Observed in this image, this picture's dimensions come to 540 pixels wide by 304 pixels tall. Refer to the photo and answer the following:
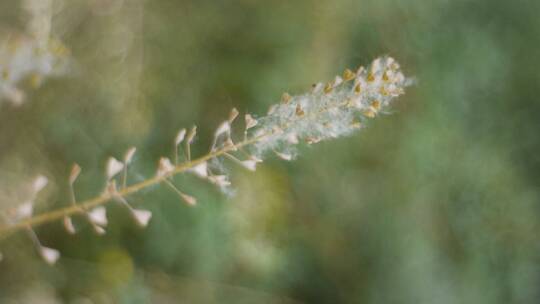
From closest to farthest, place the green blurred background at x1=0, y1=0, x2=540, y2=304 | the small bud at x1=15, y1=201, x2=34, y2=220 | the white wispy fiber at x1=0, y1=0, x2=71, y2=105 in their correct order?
1. the small bud at x1=15, y1=201, x2=34, y2=220
2. the white wispy fiber at x1=0, y1=0, x2=71, y2=105
3. the green blurred background at x1=0, y1=0, x2=540, y2=304

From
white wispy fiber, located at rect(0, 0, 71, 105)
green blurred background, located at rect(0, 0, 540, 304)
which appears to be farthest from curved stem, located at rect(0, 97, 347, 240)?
green blurred background, located at rect(0, 0, 540, 304)

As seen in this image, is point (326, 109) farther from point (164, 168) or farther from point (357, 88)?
point (164, 168)

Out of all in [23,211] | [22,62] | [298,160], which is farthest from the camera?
[298,160]

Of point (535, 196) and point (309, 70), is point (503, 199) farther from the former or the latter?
point (309, 70)

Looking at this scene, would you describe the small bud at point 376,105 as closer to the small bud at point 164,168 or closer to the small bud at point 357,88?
the small bud at point 357,88

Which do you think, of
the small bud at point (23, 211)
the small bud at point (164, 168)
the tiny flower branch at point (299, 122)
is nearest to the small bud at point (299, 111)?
the tiny flower branch at point (299, 122)

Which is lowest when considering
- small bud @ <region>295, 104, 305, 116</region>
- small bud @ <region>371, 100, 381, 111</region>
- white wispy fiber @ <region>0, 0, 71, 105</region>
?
small bud @ <region>295, 104, 305, 116</region>

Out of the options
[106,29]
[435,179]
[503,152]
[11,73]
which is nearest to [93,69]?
[106,29]

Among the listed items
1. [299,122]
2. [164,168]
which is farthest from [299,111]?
[164,168]

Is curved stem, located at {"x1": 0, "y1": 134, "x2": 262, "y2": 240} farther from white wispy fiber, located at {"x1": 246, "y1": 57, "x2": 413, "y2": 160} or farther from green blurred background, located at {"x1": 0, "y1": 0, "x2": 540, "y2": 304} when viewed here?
green blurred background, located at {"x1": 0, "y1": 0, "x2": 540, "y2": 304}
